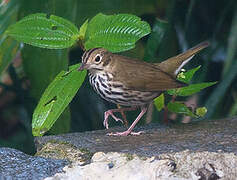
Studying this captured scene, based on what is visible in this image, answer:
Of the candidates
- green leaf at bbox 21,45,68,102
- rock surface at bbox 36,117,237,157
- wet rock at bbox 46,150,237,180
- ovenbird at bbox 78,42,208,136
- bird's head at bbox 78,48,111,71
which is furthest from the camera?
green leaf at bbox 21,45,68,102

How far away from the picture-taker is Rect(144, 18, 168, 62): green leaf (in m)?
3.51

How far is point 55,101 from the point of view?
8.70ft

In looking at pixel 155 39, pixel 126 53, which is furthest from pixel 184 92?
pixel 126 53

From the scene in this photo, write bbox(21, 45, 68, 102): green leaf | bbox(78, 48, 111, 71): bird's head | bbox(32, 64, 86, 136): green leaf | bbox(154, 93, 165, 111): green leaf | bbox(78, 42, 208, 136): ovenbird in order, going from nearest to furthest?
bbox(32, 64, 86, 136): green leaf < bbox(78, 48, 111, 71): bird's head < bbox(78, 42, 208, 136): ovenbird < bbox(154, 93, 165, 111): green leaf < bbox(21, 45, 68, 102): green leaf

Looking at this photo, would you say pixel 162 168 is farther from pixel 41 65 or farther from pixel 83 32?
pixel 41 65

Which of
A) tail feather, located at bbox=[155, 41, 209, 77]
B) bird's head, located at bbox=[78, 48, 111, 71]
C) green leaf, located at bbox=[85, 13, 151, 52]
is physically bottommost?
tail feather, located at bbox=[155, 41, 209, 77]

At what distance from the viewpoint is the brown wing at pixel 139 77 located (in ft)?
9.48

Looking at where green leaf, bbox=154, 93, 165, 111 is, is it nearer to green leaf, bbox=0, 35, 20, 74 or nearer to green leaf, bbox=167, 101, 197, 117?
green leaf, bbox=167, 101, 197, 117

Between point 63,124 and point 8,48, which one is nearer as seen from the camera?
point 63,124

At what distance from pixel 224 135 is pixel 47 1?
161 cm

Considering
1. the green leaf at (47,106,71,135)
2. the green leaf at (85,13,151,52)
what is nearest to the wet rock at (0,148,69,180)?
the green leaf at (85,13,151,52)

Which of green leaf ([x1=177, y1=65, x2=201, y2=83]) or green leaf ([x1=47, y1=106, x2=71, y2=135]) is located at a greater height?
green leaf ([x1=177, y1=65, x2=201, y2=83])

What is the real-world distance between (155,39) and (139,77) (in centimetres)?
74

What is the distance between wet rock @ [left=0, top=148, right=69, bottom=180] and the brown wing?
2.29 feet
